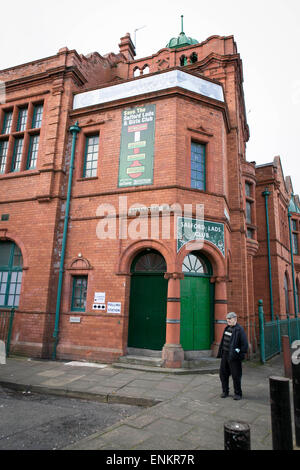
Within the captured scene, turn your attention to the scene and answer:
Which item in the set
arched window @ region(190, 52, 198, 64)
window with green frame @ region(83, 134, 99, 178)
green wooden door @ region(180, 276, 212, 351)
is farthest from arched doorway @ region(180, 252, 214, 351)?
arched window @ region(190, 52, 198, 64)

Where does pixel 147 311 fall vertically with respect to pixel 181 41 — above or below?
below

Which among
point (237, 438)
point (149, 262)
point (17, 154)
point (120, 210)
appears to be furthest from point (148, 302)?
point (17, 154)

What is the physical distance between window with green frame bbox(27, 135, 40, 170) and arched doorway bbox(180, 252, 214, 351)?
7.19m

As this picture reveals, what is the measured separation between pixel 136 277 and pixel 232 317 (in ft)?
13.2

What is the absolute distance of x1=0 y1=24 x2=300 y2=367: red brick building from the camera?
8977 millimetres

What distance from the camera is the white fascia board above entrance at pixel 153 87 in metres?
10.0

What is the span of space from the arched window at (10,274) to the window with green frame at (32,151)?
3.19 m

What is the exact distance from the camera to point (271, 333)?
10656 mm

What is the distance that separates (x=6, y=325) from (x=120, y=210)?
5571 millimetres

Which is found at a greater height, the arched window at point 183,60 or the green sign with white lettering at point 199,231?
the arched window at point 183,60

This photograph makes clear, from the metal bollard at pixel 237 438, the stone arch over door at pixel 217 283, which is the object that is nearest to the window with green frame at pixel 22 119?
the stone arch over door at pixel 217 283

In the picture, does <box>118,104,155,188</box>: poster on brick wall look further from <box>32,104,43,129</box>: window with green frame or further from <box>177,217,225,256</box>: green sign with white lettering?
<box>32,104,43,129</box>: window with green frame

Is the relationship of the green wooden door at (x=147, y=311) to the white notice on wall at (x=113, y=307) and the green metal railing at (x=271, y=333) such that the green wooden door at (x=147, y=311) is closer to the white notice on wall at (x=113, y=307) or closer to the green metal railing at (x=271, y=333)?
the white notice on wall at (x=113, y=307)

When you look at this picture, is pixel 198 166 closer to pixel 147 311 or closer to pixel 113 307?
pixel 147 311
